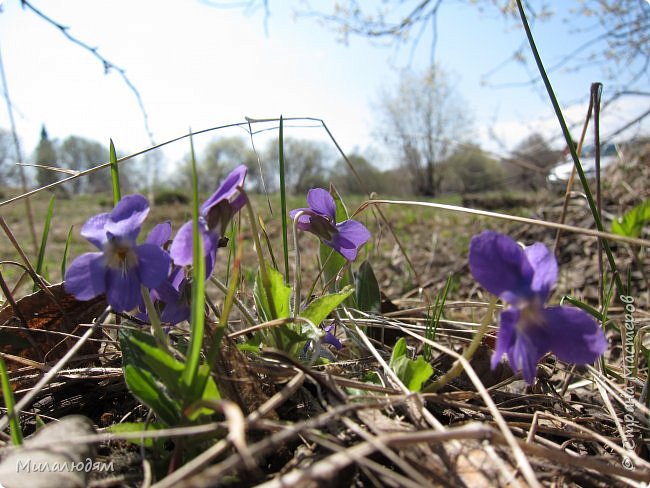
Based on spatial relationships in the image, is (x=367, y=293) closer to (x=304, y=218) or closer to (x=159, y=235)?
(x=304, y=218)

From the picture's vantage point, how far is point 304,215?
983 millimetres

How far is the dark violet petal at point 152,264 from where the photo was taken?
686 millimetres

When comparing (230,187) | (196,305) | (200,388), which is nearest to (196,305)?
(196,305)

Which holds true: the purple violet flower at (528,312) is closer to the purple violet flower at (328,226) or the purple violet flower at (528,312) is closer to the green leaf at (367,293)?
the purple violet flower at (328,226)

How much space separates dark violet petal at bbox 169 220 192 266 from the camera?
2.33ft

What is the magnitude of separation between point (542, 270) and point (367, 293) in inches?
23.8

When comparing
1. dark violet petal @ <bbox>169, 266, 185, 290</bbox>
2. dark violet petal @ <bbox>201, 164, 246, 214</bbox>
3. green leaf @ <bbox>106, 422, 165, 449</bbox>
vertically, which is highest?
dark violet petal @ <bbox>201, 164, 246, 214</bbox>

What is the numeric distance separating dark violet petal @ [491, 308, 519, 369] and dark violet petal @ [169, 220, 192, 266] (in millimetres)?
449

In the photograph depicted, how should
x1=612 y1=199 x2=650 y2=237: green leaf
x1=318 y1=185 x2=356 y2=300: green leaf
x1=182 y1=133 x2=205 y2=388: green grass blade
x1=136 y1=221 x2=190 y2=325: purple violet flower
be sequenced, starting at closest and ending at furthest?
x1=182 y1=133 x2=205 y2=388: green grass blade, x1=136 y1=221 x2=190 y2=325: purple violet flower, x1=612 y1=199 x2=650 y2=237: green leaf, x1=318 y1=185 x2=356 y2=300: green leaf

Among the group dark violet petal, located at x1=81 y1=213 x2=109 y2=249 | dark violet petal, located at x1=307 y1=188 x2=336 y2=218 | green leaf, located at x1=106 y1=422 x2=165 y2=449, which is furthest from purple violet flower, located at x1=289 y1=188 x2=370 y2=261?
green leaf, located at x1=106 y1=422 x2=165 y2=449

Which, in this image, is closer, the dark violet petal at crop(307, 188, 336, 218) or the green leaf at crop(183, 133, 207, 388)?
the green leaf at crop(183, 133, 207, 388)

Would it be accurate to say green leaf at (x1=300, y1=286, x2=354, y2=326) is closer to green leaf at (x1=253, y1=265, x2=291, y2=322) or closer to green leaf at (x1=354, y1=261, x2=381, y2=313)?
green leaf at (x1=253, y1=265, x2=291, y2=322)

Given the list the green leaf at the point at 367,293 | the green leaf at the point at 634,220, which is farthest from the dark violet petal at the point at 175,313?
the green leaf at the point at 634,220

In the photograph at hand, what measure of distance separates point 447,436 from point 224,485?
0.29 m
